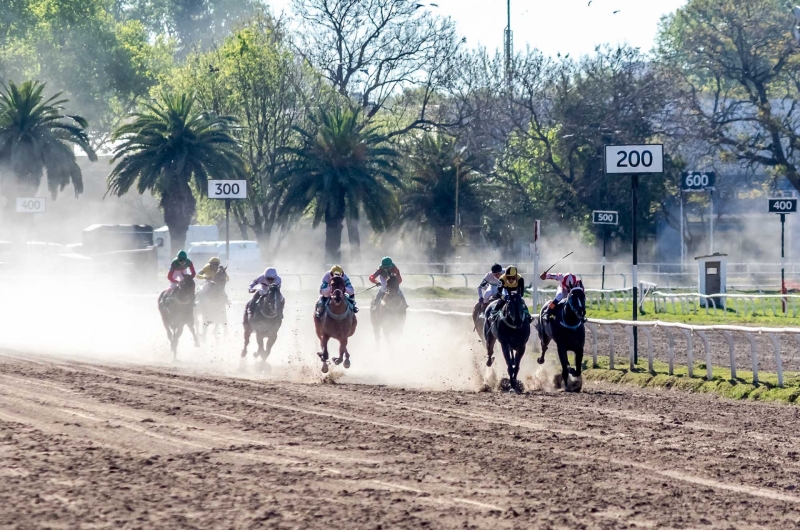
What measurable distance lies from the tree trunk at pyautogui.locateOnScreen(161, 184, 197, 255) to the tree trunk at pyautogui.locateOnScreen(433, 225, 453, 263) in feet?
42.2

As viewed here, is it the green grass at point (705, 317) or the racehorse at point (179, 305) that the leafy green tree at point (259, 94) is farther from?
the racehorse at point (179, 305)

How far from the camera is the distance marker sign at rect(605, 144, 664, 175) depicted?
60.0ft

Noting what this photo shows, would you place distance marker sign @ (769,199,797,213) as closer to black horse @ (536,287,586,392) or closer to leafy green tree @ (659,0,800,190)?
leafy green tree @ (659,0,800,190)

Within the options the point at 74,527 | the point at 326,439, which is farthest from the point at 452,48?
the point at 74,527

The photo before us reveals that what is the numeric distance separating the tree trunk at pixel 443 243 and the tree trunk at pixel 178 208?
1286 cm

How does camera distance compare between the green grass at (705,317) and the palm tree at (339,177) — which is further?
the palm tree at (339,177)

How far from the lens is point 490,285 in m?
19.9

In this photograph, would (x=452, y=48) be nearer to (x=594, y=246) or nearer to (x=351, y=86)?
(x=351, y=86)

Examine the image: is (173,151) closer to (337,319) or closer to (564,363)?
(337,319)

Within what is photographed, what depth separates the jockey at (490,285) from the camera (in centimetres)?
1952

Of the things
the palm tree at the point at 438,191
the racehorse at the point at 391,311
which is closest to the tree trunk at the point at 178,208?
the palm tree at the point at 438,191

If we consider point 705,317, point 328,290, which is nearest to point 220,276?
point 328,290

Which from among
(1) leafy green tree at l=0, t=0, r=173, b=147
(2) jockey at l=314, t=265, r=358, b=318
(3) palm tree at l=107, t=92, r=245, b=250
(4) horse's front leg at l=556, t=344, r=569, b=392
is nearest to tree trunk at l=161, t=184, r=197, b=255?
(3) palm tree at l=107, t=92, r=245, b=250

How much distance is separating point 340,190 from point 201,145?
18.3 feet
